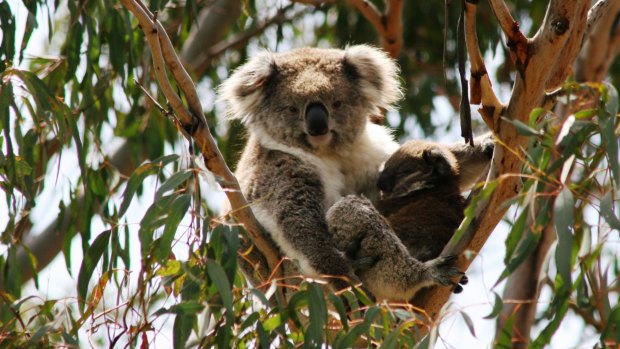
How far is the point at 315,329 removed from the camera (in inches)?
87.7

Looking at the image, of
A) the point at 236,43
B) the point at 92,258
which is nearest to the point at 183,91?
the point at 92,258

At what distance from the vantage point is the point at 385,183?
343 cm

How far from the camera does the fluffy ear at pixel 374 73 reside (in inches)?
150

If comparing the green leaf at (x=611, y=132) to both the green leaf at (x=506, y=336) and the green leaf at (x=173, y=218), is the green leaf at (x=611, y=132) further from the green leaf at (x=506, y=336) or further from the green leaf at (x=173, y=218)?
the green leaf at (x=173, y=218)

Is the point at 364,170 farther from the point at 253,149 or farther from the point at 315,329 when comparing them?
the point at 315,329

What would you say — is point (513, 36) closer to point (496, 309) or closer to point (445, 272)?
point (445, 272)

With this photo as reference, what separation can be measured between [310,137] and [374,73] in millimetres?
576

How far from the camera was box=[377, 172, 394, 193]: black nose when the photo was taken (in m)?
3.42

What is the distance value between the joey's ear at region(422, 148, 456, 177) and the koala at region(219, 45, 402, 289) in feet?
1.14

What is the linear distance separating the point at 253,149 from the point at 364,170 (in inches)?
19.3

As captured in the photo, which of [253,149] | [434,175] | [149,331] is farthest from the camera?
[253,149]

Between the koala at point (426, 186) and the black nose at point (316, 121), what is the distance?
1.01 ft

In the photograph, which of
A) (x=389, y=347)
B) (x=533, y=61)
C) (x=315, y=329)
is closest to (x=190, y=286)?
(x=315, y=329)

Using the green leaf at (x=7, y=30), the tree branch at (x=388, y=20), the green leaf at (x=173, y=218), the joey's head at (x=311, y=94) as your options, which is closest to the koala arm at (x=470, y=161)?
the joey's head at (x=311, y=94)
